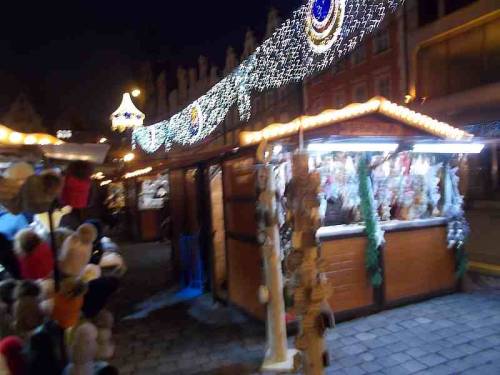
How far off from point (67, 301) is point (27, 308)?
10.1 inches

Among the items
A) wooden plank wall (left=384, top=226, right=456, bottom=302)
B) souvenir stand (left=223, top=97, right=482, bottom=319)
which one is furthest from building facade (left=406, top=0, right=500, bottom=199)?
wooden plank wall (left=384, top=226, right=456, bottom=302)

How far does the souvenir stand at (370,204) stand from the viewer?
554cm

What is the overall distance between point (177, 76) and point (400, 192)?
101ft

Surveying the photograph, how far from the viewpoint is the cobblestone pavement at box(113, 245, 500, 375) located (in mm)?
4305

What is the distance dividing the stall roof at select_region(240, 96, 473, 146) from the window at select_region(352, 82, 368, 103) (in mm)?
13183

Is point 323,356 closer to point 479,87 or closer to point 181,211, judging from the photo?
point 181,211

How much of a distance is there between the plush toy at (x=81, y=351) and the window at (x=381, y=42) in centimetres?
→ 1795

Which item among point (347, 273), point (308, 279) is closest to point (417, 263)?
point (347, 273)

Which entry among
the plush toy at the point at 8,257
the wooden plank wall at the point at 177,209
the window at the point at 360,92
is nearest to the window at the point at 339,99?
the window at the point at 360,92

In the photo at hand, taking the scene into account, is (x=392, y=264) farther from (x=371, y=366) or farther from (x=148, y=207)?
(x=148, y=207)

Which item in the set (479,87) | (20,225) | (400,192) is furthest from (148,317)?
(479,87)

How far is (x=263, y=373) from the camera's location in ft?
14.0

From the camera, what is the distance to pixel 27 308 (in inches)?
104

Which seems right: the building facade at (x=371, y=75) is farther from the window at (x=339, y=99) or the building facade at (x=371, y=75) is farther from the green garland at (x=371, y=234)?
the green garland at (x=371, y=234)
